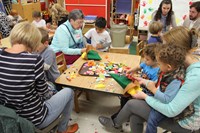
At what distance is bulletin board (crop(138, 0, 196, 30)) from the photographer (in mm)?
4258

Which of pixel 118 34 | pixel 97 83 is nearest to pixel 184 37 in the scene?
pixel 97 83

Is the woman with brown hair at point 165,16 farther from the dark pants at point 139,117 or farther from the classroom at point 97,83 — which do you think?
the dark pants at point 139,117

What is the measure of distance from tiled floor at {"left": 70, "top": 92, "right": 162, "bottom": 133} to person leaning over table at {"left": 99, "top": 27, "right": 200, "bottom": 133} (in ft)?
1.75

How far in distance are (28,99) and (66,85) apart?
503 mm

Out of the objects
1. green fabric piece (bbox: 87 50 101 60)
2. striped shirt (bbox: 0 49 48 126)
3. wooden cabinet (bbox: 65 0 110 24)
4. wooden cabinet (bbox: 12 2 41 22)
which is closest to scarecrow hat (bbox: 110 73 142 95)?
green fabric piece (bbox: 87 50 101 60)

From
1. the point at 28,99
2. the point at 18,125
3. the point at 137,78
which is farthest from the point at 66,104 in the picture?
the point at 137,78

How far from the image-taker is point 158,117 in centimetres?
148

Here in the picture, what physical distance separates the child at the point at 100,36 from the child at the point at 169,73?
1485 mm

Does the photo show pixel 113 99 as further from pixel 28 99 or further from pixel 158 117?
pixel 28 99

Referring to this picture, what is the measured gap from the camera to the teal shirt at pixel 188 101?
1273 mm

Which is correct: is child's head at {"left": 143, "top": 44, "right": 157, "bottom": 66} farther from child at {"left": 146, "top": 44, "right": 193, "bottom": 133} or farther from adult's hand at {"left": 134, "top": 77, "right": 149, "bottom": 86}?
child at {"left": 146, "top": 44, "right": 193, "bottom": 133}

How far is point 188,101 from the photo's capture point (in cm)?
129

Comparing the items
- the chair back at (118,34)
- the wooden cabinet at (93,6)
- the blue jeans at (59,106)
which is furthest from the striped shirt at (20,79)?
the wooden cabinet at (93,6)

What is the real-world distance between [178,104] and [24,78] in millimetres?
1100
